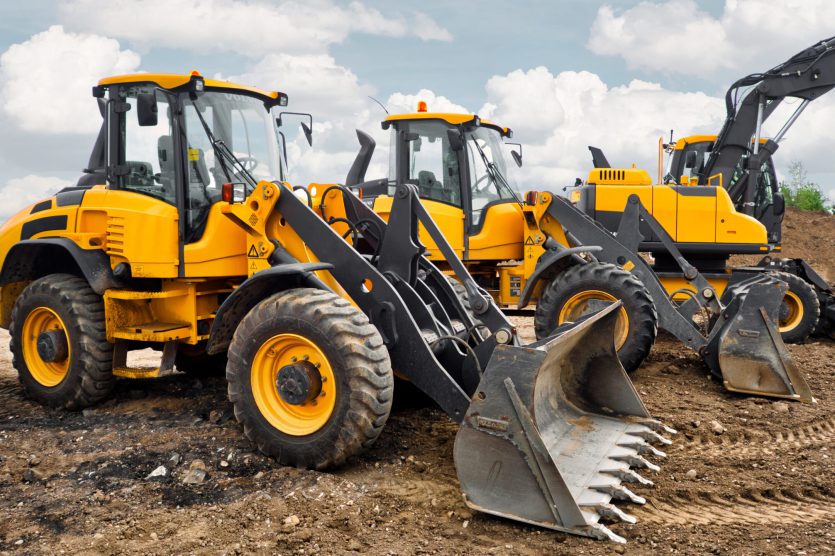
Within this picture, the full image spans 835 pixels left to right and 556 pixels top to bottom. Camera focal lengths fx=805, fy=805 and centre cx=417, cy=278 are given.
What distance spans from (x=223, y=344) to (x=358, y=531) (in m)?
2.01

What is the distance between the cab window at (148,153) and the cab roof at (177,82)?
0.07 m

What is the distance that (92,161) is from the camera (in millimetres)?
7301

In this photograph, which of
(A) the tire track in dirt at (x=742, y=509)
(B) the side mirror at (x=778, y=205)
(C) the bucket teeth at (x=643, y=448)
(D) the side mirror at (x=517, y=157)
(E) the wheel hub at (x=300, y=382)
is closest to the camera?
(A) the tire track in dirt at (x=742, y=509)

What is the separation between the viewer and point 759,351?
22.6 feet

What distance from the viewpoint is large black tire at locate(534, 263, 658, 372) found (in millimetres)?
7508

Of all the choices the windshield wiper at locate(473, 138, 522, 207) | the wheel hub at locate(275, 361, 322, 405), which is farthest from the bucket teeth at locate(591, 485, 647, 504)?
the windshield wiper at locate(473, 138, 522, 207)

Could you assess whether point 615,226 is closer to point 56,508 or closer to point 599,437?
point 599,437

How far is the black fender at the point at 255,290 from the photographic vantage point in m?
5.03

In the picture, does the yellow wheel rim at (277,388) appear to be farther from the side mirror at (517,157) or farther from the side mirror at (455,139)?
the side mirror at (517,157)

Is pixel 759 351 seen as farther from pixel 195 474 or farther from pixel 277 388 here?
pixel 195 474

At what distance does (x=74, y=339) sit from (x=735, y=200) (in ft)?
31.1

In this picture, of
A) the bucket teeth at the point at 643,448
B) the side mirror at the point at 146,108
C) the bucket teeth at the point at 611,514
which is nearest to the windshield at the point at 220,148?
the side mirror at the point at 146,108

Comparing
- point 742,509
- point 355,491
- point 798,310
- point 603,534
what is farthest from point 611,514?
point 798,310

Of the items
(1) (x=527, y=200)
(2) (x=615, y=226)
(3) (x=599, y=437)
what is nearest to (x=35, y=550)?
(3) (x=599, y=437)
